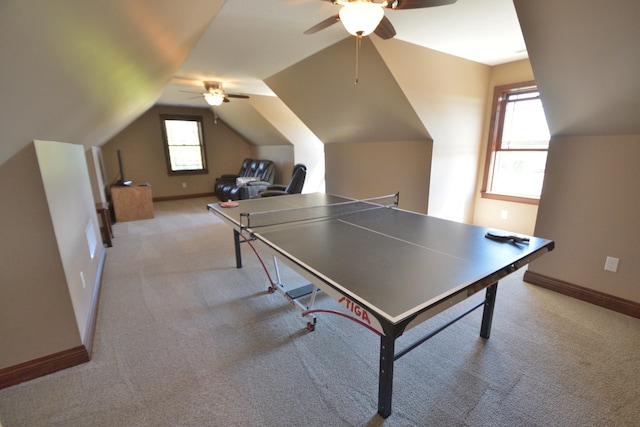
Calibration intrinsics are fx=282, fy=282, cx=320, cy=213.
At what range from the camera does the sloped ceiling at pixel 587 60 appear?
167 cm

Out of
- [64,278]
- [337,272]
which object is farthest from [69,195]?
[337,272]

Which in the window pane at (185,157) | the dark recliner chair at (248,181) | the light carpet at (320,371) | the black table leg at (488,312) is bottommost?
the light carpet at (320,371)

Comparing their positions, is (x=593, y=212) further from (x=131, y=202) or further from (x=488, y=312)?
(x=131, y=202)

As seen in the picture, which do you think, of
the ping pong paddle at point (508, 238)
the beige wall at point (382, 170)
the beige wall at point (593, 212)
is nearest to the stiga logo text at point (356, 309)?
the ping pong paddle at point (508, 238)

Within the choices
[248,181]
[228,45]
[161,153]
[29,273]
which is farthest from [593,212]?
[161,153]

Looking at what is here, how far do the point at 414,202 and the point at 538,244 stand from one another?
2536mm

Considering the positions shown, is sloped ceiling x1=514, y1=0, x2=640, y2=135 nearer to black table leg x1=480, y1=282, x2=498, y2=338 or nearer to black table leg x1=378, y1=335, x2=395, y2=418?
black table leg x1=480, y1=282, x2=498, y2=338

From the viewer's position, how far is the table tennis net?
2.25 metres

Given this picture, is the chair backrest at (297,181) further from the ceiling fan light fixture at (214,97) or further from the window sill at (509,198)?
the window sill at (509,198)

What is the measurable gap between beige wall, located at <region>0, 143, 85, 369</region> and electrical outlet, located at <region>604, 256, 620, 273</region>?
4053 mm

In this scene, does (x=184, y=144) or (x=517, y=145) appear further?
(x=184, y=144)

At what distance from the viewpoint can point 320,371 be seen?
1.75 metres

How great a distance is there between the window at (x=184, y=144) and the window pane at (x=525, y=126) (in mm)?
7059

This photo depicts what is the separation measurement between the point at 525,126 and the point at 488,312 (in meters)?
3.17
